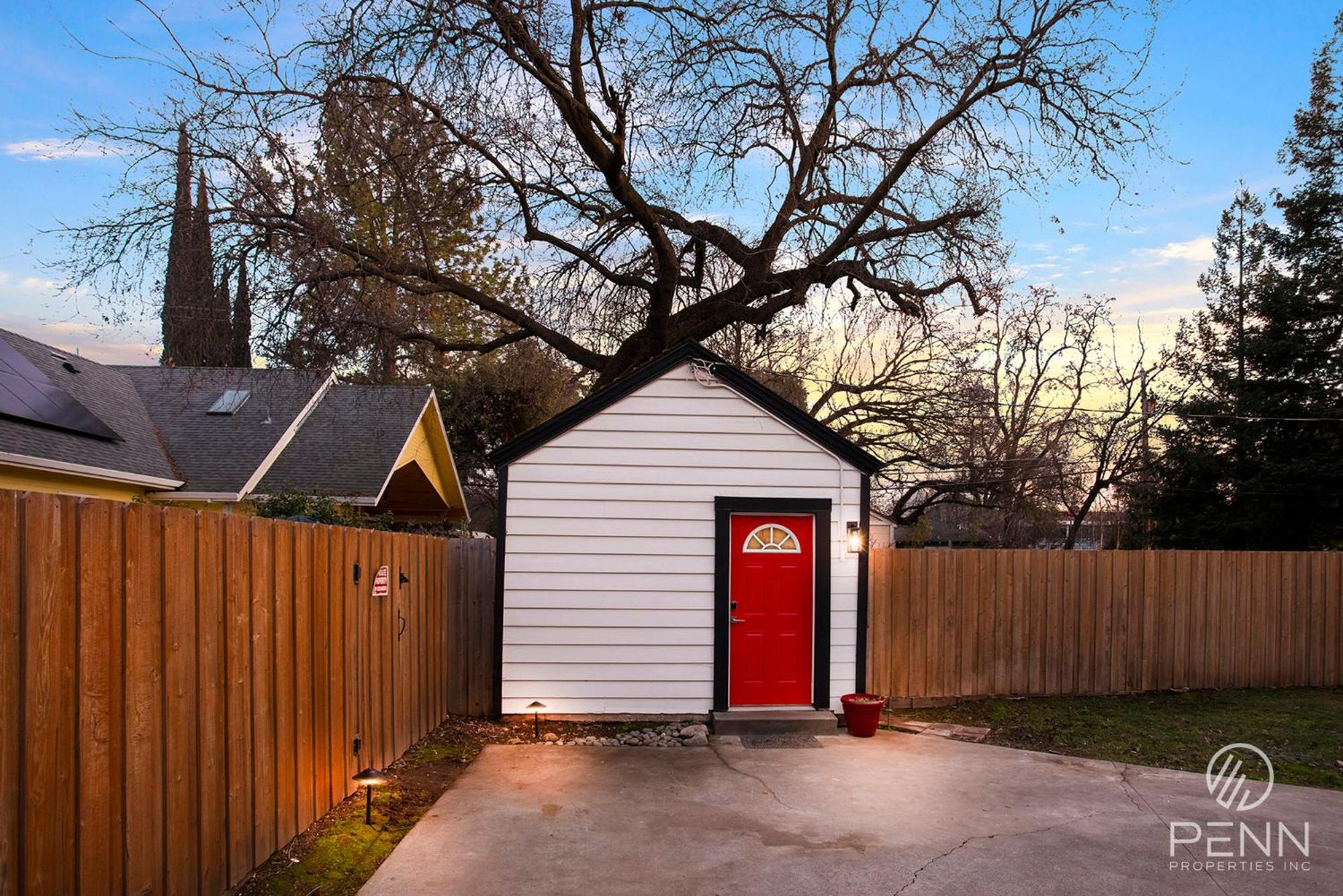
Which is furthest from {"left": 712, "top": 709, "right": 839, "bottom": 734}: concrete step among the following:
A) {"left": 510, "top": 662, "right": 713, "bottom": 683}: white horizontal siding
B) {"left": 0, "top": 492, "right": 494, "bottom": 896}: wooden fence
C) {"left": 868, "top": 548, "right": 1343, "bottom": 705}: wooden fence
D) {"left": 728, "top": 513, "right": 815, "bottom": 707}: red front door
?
{"left": 0, "top": 492, "right": 494, "bottom": 896}: wooden fence

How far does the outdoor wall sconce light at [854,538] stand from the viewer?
9938 millimetres

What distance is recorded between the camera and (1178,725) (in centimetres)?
966

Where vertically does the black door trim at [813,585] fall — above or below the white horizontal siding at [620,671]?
above

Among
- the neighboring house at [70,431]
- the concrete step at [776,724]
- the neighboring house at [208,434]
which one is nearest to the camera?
the concrete step at [776,724]

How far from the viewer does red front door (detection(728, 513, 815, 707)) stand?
9.82 meters

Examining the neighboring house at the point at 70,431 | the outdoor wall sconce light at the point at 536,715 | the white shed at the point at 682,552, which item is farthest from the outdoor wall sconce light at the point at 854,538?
the neighboring house at the point at 70,431

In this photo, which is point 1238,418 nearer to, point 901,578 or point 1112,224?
point 1112,224

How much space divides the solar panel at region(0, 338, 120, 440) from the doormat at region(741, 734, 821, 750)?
893 centimetres

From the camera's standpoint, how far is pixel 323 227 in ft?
31.0

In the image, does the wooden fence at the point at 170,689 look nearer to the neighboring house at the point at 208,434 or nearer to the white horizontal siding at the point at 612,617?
the white horizontal siding at the point at 612,617

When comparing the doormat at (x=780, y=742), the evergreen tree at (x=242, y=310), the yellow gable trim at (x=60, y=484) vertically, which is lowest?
the doormat at (x=780, y=742)

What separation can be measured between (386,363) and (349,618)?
6508 mm

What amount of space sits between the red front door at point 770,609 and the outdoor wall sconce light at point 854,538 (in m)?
0.41

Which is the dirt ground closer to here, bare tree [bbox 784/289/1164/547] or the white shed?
the white shed
